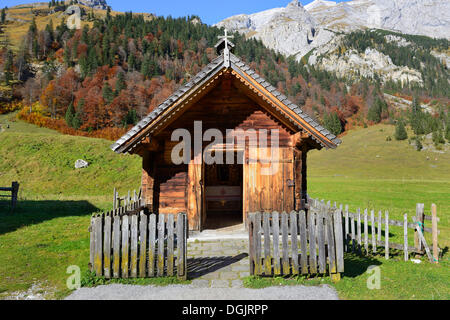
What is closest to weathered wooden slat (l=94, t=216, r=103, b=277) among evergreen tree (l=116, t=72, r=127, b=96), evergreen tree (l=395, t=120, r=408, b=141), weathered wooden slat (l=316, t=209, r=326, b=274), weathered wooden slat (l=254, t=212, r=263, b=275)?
weathered wooden slat (l=254, t=212, r=263, b=275)

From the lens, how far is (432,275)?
6.48 meters

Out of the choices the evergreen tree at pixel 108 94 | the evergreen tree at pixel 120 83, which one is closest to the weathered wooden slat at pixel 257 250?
the evergreen tree at pixel 108 94

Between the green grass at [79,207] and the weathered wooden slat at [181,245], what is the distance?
14.4 inches

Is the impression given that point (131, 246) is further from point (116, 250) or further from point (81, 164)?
point (81, 164)

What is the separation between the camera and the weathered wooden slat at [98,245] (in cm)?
595

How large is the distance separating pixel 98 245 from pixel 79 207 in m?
13.2

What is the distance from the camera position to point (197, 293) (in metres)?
5.30

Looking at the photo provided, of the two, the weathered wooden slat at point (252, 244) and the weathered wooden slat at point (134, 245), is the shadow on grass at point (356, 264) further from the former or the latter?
the weathered wooden slat at point (134, 245)

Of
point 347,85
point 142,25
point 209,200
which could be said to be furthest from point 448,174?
point 142,25

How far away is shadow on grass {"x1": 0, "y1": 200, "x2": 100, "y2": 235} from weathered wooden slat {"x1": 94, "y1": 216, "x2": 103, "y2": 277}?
25.4ft

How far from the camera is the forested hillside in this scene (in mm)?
70188

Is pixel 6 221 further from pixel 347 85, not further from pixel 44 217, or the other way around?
pixel 347 85

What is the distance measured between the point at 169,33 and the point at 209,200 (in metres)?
126

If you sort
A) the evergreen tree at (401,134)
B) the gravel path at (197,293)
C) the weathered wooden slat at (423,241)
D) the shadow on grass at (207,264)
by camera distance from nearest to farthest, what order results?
the gravel path at (197,293) < the shadow on grass at (207,264) < the weathered wooden slat at (423,241) < the evergreen tree at (401,134)
